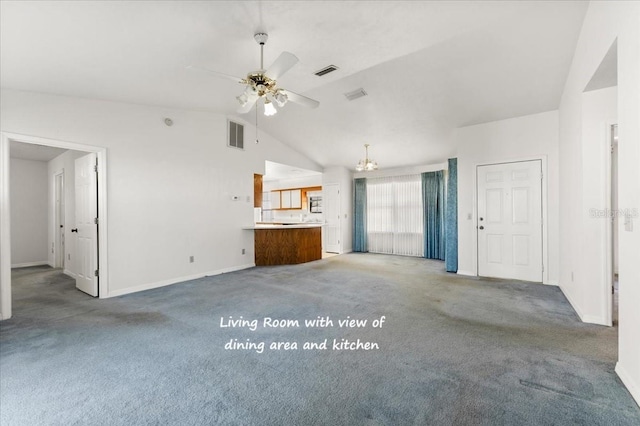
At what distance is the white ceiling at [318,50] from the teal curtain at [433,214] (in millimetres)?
2454

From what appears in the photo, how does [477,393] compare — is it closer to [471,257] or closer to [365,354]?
[365,354]

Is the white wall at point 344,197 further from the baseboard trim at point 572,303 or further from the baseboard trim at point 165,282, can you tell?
the baseboard trim at point 572,303

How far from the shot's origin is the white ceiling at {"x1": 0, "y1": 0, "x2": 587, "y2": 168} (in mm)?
2486

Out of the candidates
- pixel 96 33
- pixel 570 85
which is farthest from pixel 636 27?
pixel 96 33

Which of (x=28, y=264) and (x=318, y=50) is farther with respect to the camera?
(x=28, y=264)

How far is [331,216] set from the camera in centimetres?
865

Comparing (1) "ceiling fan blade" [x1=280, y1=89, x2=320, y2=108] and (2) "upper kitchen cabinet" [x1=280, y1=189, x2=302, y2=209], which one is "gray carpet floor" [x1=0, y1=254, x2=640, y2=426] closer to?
(1) "ceiling fan blade" [x1=280, y1=89, x2=320, y2=108]

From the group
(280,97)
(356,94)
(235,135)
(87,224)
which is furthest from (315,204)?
(280,97)

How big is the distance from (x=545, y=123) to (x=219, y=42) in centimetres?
494

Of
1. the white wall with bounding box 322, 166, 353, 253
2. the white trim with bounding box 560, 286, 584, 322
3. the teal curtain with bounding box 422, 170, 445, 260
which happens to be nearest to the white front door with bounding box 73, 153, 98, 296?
the white wall with bounding box 322, 166, 353, 253

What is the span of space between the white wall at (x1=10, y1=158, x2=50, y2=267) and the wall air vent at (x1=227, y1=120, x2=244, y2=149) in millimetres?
4825

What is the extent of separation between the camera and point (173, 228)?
484 centimetres

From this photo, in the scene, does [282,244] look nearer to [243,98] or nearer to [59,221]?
[243,98]

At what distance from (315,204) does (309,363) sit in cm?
758
